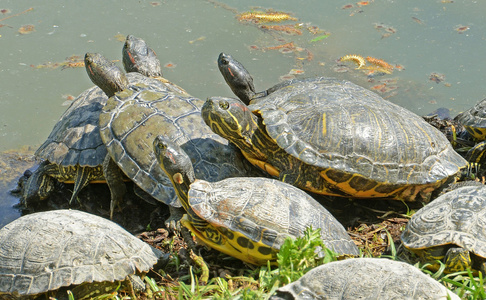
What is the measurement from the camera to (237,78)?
6.46m

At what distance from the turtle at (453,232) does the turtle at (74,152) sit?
3.33m

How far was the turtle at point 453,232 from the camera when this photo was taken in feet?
14.1

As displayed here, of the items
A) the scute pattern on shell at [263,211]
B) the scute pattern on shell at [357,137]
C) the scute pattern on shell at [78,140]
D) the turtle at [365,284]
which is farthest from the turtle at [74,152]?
the turtle at [365,284]

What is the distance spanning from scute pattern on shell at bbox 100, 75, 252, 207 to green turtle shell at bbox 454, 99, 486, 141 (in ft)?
8.57

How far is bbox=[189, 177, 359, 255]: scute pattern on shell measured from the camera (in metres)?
4.38

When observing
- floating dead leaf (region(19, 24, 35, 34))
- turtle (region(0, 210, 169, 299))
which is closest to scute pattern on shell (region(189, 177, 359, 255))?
turtle (region(0, 210, 169, 299))

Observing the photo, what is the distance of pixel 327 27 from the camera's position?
30.2 ft

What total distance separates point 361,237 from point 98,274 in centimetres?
247

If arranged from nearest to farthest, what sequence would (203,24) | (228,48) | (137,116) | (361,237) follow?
(361,237) < (137,116) < (228,48) < (203,24)

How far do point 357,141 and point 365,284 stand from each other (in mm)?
2091

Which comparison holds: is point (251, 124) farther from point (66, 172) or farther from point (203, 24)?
point (203, 24)

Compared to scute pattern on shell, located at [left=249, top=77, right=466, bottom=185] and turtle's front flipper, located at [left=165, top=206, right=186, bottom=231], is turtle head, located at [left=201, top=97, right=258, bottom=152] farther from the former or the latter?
turtle's front flipper, located at [left=165, top=206, right=186, bottom=231]

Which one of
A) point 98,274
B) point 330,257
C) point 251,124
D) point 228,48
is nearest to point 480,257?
point 330,257

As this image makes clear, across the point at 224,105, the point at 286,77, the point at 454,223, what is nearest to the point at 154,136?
the point at 224,105
